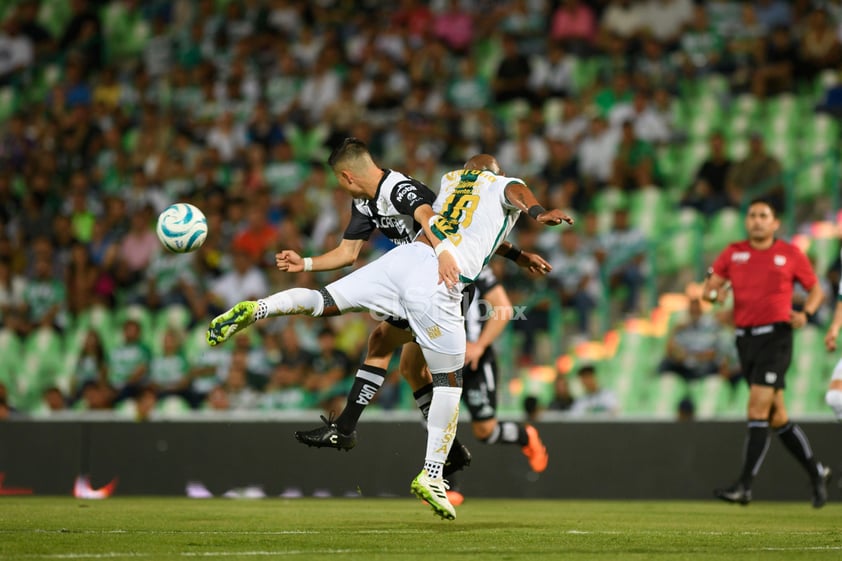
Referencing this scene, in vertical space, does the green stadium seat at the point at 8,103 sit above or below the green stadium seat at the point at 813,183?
below

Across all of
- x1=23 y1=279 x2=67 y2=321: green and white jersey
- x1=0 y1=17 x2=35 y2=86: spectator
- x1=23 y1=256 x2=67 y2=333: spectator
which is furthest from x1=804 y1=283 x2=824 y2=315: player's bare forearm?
x1=0 y1=17 x2=35 y2=86: spectator

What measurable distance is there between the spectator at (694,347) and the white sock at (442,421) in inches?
228

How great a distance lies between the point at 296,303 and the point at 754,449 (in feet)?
14.2

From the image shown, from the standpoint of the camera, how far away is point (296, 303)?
8070 mm

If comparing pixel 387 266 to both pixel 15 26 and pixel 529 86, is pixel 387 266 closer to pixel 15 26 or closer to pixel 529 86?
pixel 529 86

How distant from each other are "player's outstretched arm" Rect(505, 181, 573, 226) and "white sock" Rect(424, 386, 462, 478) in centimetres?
120

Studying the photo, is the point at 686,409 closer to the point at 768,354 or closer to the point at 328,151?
the point at 768,354

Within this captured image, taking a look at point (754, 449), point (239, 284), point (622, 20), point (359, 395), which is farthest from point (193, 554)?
point (622, 20)

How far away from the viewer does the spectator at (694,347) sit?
1330cm

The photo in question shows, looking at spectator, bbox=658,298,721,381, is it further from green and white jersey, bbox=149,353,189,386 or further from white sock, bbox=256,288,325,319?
white sock, bbox=256,288,325,319

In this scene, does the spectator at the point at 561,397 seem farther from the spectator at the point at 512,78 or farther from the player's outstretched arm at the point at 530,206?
the spectator at the point at 512,78

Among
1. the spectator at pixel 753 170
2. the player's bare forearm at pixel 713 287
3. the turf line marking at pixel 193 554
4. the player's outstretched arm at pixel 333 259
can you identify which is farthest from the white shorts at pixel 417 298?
the spectator at pixel 753 170

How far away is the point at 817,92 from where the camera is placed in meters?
16.6

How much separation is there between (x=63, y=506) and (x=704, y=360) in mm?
6566
